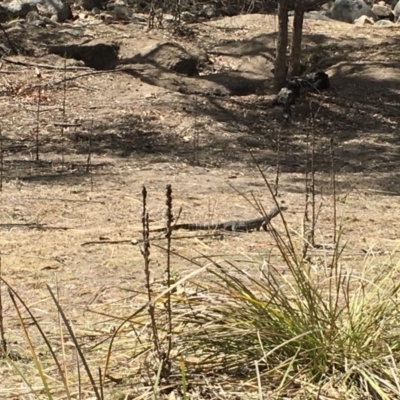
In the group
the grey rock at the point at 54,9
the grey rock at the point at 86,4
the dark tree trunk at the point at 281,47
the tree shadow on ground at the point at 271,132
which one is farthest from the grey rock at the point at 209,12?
the dark tree trunk at the point at 281,47

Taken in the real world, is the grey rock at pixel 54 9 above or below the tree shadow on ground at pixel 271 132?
above

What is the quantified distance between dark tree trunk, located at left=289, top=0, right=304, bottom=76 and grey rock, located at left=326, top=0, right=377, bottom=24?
583cm

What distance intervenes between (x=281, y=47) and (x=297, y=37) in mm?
306

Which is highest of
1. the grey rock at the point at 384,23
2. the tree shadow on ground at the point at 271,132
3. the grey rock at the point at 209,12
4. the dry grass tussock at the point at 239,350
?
the grey rock at the point at 209,12

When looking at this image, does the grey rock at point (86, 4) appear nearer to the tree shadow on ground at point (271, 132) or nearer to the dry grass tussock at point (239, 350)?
the tree shadow on ground at point (271, 132)

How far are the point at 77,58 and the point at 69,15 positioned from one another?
4057 mm

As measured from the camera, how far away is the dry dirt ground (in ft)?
14.3

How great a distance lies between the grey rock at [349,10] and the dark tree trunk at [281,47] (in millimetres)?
6543

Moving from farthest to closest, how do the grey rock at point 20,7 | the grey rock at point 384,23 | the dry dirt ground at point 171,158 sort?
the grey rock at point 384,23, the grey rock at point 20,7, the dry dirt ground at point 171,158

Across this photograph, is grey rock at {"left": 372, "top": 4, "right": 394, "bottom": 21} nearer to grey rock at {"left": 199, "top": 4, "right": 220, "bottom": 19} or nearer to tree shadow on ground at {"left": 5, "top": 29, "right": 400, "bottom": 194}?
grey rock at {"left": 199, "top": 4, "right": 220, "bottom": 19}

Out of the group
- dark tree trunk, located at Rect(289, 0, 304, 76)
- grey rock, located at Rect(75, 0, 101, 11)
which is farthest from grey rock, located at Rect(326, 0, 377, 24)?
dark tree trunk, located at Rect(289, 0, 304, 76)

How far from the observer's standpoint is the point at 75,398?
2.82 m

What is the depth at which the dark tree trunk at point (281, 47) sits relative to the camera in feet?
38.5

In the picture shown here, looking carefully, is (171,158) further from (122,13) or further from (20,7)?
(20,7)
